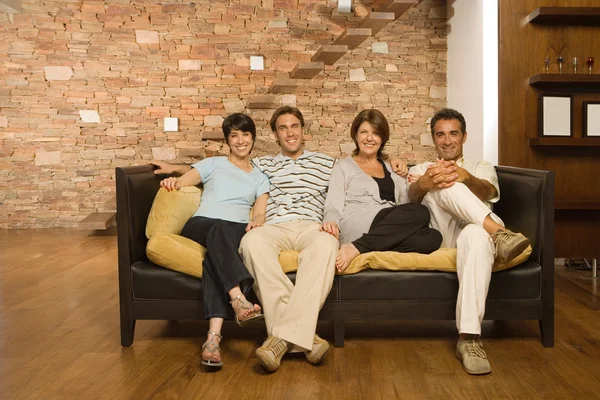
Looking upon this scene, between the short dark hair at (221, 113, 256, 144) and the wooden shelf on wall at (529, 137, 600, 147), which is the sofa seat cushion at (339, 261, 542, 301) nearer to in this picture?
the short dark hair at (221, 113, 256, 144)

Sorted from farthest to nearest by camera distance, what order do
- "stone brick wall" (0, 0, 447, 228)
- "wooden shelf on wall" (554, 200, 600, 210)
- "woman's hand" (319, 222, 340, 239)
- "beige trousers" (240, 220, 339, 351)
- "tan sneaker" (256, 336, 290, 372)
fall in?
"stone brick wall" (0, 0, 447, 228), "wooden shelf on wall" (554, 200, 600, 210), "woman's hand" (319, 222, 340, 239), "beige trousers" (240, 220, 339, 351), "tan sneaker" (256, 336, 290, 372)

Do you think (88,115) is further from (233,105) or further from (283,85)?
(283,85)

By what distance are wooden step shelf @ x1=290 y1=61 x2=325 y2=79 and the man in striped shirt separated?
3400 mm

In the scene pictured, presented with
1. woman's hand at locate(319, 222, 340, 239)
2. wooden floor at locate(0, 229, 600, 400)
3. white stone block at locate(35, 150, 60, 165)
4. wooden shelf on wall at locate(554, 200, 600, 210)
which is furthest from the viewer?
white stone block at locate(35, 150, 60, 165)

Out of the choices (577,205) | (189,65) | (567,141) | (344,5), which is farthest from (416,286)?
(189,65)

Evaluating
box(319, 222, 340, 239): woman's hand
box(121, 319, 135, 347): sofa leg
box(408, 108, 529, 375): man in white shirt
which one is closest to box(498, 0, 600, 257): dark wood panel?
box(408, 108, 529, 375): man in white shirt

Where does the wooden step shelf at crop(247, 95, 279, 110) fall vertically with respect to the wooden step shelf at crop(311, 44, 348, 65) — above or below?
below

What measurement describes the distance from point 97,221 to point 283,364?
14.8 feet

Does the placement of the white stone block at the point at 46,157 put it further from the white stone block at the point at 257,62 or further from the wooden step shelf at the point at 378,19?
the wooden step shelf at the point at 378,19

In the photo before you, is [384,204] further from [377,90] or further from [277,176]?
[377,90]

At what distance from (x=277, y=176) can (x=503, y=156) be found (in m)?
2.10

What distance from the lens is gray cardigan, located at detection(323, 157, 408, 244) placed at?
3.05 m

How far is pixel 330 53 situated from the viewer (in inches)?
256

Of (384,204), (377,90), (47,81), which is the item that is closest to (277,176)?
(384,204)
